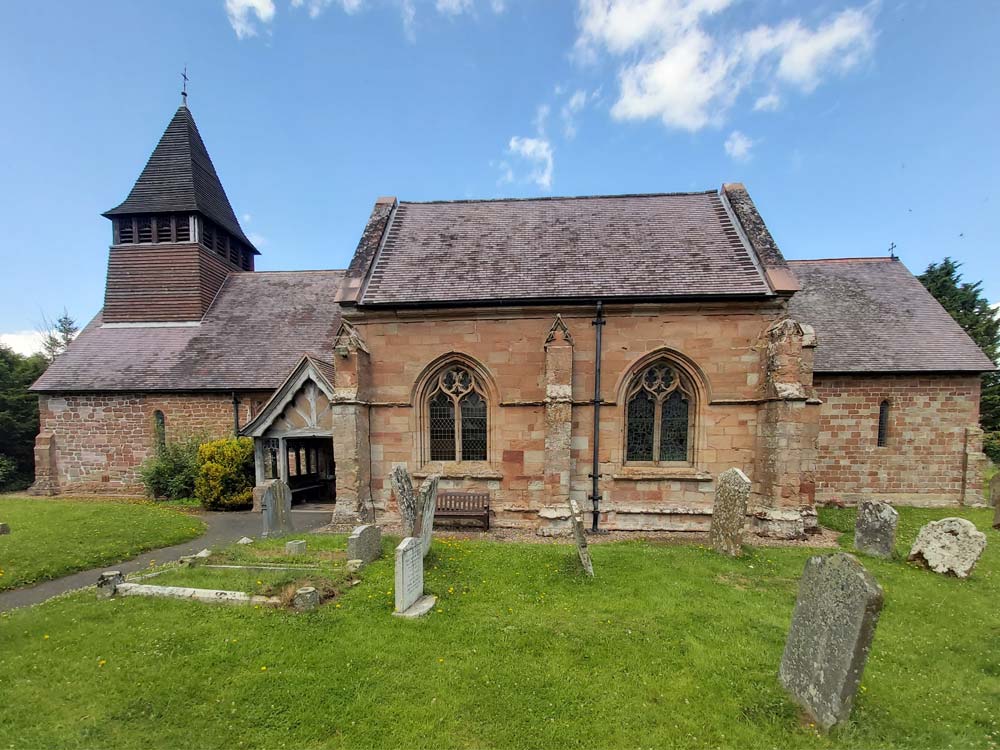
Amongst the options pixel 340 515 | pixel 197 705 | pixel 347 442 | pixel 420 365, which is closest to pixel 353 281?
pixel 420 365

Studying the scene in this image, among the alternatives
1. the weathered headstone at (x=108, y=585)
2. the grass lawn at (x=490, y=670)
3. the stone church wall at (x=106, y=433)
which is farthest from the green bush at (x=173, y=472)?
the grass lawn at (x=490, y=670)

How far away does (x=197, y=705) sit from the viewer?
160 inches

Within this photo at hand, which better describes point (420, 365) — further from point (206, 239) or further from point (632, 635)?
point (206, 239)

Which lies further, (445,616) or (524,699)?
(445,616)

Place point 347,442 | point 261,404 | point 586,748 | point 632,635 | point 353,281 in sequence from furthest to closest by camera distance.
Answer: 1. point 261,404
2. point 353,281
3. point 347,442
4. point 632,635
5. point 586,748

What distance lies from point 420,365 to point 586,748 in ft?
28.7

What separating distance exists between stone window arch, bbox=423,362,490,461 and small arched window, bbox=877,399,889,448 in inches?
559

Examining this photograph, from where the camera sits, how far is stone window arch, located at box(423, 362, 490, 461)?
1112cm

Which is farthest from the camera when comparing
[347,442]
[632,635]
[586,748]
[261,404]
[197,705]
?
[261,404]

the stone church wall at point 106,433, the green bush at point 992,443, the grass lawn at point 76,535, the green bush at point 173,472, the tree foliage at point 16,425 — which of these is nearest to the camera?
the grass lawn at point 76,535

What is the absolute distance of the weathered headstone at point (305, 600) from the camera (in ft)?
19.3

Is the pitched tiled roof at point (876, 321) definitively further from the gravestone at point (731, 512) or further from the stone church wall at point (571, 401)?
the gravestone at point (731, 512)

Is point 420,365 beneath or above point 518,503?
above

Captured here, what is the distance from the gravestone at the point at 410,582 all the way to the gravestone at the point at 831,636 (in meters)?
4.60
